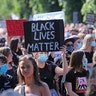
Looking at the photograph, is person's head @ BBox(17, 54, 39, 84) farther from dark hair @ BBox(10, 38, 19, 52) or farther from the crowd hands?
dark hair @ BBox(10, 38, 19, 52)

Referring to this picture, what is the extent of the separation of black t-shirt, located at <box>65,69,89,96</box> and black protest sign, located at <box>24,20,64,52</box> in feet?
1.94

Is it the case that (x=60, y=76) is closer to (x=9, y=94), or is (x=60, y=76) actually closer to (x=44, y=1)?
(x=9, y=94)

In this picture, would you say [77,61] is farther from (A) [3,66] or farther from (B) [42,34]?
(A) [3,66]

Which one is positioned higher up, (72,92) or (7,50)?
(7,50)

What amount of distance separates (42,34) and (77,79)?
3.28 ft

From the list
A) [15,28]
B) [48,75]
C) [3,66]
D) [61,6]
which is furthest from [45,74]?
[61,6]

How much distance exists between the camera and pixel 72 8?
3291cm

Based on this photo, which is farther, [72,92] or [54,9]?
[54,9]

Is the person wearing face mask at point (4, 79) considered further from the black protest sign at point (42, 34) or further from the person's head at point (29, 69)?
the black protest sign at point (42, 34)

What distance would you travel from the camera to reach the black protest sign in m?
8.51

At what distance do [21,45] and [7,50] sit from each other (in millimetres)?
3736

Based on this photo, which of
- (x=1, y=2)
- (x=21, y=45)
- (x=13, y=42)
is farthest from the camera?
(x=1, y=2)

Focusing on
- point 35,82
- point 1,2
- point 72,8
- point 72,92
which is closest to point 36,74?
point 35,82

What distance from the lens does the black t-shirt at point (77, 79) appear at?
26.8 ft
